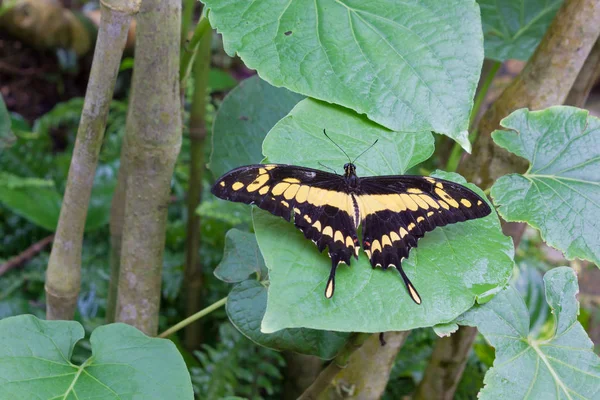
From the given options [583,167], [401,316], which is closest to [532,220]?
[583,167]

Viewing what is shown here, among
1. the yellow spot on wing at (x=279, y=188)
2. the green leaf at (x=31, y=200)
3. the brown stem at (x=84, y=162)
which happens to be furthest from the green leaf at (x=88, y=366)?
the green leaf at (x=31, y=200)

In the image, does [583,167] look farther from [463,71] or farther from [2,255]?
[2,255]

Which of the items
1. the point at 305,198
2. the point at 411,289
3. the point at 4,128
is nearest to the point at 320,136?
the point at 305,198

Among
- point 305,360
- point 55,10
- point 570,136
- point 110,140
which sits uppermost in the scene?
point 570,136

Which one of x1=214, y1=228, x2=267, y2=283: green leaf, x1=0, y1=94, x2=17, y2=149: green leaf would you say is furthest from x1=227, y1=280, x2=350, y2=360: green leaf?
x1=0, y1=94, x2=17, y2=149: green leaf

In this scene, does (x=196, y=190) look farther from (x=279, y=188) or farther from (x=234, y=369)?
(x=279, y=188)

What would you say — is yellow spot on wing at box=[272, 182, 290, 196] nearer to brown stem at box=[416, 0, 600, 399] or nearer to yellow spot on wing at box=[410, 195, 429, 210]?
yellow spot on wing at box=[410, 195, 429, 210]
